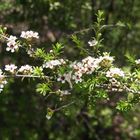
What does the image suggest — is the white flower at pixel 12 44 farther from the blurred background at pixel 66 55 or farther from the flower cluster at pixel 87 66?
the blurred background at pixel 66 55

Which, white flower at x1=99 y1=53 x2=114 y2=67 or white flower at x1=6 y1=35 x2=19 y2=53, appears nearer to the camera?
white flower at x1=99 y1=53 x2=114 y2=67

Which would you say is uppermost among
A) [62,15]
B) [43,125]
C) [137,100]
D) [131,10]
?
[131,10]

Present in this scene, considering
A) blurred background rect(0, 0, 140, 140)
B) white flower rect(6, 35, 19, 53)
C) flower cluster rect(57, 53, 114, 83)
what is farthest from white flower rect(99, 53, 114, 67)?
blurred background rect(0, 0, 140, 140)

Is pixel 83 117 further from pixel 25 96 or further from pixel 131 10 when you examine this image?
pixel 131 10

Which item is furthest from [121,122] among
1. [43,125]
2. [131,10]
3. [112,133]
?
[131,10]

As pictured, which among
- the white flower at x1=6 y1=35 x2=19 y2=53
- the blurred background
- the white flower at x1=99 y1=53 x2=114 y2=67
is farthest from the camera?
the blurred background

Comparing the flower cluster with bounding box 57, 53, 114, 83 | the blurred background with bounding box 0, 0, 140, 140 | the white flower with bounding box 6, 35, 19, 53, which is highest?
the blurred background with bounding box 0, 0, 140, 140

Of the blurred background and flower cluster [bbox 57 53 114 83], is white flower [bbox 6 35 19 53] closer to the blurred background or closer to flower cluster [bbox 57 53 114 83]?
flower cluster [bbox 57 53 114 83]

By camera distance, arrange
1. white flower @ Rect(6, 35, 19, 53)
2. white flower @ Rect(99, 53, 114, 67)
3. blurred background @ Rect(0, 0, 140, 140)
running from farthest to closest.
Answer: blurred background @ Rect(0, 0, 140, 140), white flower @ Rect(6, 35, 19, 53), white flower @ Rect(99, 53, 114, 67)

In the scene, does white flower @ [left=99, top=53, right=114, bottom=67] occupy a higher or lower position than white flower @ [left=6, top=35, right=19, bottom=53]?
lower
